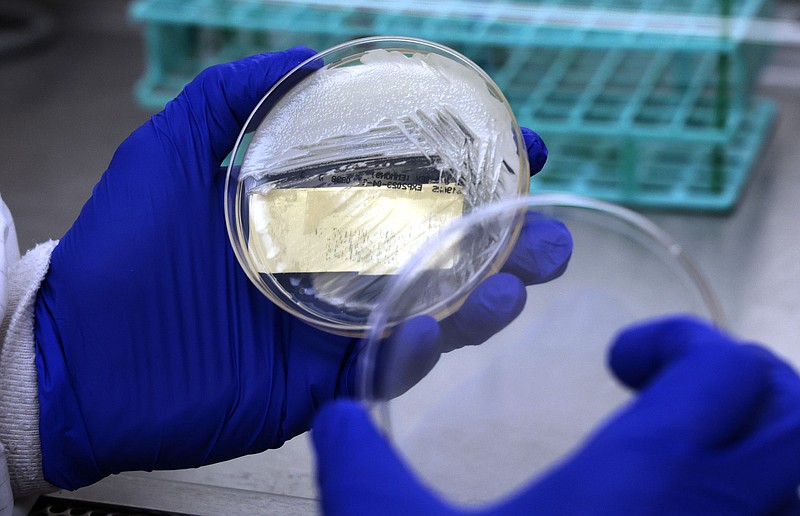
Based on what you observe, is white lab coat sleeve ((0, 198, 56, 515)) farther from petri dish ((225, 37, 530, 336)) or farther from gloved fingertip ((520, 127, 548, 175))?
gloved fingertip ((520, 127, 548, 175))

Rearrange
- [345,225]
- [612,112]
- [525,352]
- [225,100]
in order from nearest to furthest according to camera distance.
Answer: [525,352], [345,225], [225,100], [612,112]

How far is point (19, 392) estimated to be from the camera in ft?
2.64

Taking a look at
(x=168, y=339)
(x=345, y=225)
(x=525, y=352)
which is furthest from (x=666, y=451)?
(x=168, y=339)

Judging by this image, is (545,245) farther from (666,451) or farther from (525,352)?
(666,451)

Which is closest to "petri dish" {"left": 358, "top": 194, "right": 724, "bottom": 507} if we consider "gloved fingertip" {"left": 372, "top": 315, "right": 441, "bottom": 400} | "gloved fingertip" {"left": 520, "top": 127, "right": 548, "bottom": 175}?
"gloved fingertip" {"left": 372, "top": 315, "right": 441, "bottom": 400}

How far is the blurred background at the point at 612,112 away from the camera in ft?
5.76

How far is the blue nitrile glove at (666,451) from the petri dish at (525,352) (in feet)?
0.11

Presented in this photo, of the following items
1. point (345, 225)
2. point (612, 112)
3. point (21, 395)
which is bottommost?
point (612, 112)

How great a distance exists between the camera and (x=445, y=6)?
5.97 feet

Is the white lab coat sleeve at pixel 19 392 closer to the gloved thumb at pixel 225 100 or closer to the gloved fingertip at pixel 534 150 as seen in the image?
the gloved thumb at pixel 225 100

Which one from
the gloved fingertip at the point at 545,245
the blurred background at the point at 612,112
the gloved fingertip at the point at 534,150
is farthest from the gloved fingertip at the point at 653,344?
the blurred background at the point at 612,112

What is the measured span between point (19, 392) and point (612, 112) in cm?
142

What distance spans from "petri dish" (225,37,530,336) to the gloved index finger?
0.87 ft

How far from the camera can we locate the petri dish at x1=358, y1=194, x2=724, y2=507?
541 millimetres
